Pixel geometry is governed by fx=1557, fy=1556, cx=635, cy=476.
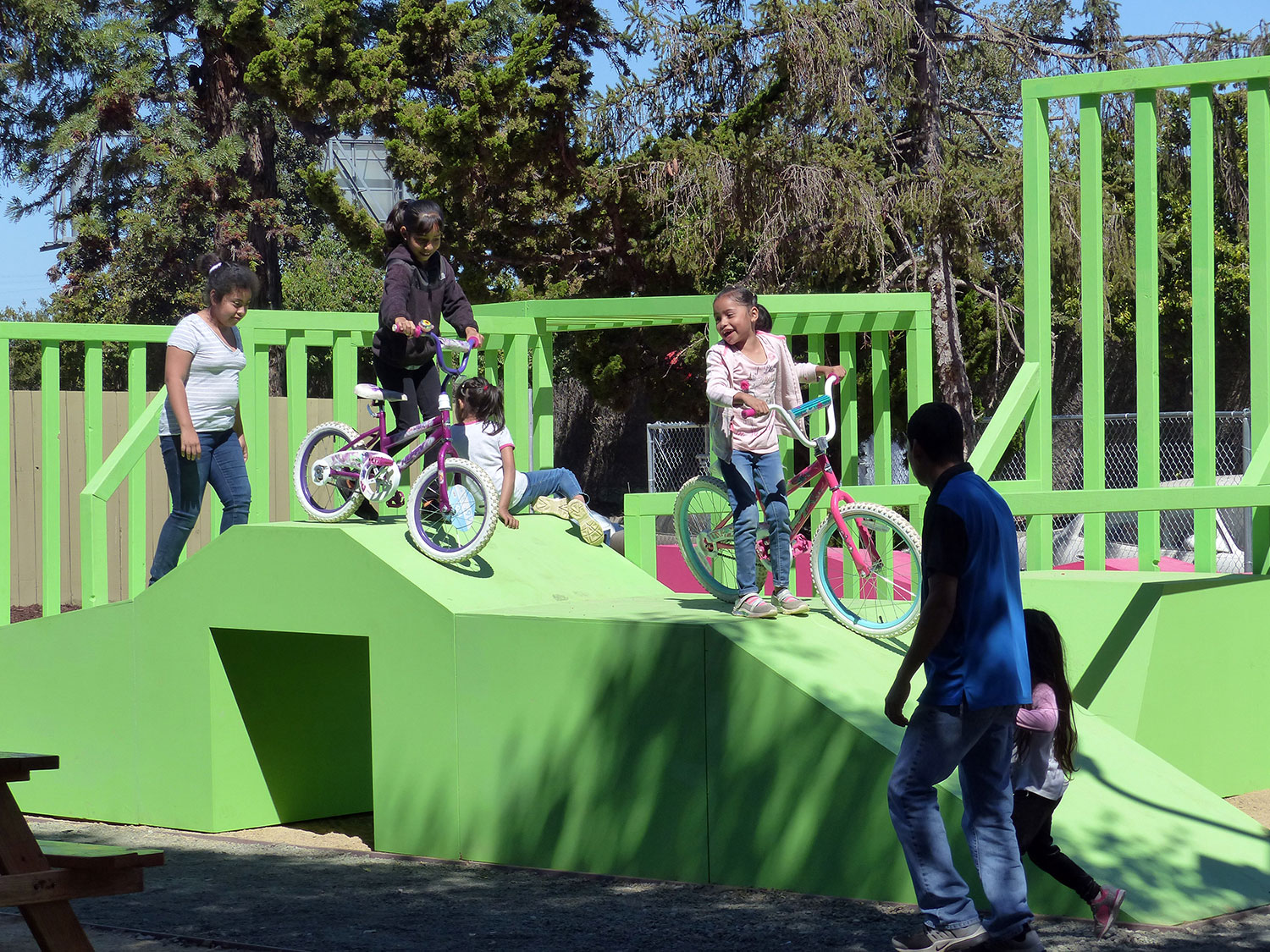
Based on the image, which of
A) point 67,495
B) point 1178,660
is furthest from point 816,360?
point 67,495

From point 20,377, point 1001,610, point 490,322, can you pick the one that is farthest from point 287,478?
point 20,377

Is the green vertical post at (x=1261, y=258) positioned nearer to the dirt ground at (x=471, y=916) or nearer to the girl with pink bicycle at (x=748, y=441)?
the girl with pink bicycle at (x=748, y=441)

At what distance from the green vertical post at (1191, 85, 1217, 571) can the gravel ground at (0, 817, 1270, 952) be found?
11.8 feet

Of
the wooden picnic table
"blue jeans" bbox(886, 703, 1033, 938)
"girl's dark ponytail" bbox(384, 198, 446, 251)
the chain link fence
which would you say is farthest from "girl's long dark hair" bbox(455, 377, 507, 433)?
the chain link fence

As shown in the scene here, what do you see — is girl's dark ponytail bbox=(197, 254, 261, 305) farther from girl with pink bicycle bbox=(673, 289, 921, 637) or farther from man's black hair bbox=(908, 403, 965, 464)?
man's black hair bbox=(908, 403, 965, 464)

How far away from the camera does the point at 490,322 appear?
8.95m

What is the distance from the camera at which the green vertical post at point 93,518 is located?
8234mm

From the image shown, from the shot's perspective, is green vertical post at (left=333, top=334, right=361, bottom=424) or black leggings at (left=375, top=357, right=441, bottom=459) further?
green vertical post at (left=333, top=334, right=361, bottom=424)

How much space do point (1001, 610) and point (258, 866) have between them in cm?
382

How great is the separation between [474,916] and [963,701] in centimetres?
219

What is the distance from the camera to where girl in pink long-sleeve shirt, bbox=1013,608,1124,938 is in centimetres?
492

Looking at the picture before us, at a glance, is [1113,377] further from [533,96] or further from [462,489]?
[462,489]

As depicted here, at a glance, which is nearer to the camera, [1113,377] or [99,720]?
[99,720]

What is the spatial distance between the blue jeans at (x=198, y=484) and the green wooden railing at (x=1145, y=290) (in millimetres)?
3798
